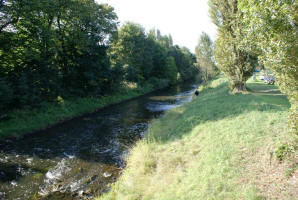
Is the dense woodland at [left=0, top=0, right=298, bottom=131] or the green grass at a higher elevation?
the dense woodland at [left=0, top=0, right=298, bottom=131]

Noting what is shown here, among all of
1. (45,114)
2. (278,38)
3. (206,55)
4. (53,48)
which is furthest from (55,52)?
(206,55)

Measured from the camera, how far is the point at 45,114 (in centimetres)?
1719

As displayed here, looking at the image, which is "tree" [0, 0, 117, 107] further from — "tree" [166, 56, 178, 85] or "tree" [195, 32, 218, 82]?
"tree" [166, 56, 178, 85]

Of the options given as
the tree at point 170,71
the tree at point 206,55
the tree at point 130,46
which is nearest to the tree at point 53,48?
the tree at point 130,46

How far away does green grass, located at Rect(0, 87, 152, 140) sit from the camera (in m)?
14.0

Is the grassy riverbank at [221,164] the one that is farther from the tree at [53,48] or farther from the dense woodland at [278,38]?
the tree at [53,48]

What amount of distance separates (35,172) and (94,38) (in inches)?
864

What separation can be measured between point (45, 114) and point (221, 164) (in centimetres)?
1705

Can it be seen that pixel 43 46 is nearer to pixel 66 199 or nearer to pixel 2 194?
pixel 2 194

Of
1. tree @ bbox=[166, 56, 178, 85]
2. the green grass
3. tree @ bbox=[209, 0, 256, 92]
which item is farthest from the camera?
tree @ bbox=[166, 56, 178, 85]

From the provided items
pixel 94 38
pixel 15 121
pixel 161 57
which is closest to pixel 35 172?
pixel 15 121

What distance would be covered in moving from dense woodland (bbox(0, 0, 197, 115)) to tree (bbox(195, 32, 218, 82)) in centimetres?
2070

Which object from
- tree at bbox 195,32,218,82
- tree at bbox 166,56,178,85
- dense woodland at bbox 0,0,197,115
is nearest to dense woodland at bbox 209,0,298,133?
dense woodland at bbox 0,0,197,115

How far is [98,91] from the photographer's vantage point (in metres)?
27.5
